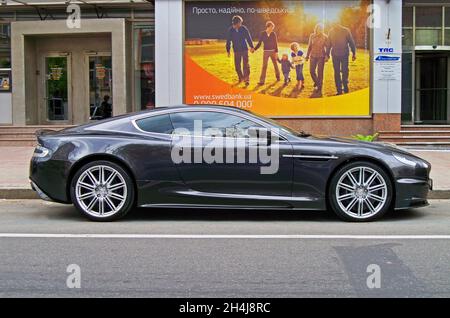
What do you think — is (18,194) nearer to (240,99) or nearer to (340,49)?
(240,99)

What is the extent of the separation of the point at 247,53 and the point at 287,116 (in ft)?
6.32

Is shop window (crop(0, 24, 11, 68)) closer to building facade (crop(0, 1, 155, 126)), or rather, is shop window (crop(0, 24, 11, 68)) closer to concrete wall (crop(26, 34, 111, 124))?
building facade (crop(0, 1, 155, 126))

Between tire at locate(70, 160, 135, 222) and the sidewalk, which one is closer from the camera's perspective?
tire at locate(70, 160, 135, 222)

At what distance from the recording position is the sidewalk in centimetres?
912

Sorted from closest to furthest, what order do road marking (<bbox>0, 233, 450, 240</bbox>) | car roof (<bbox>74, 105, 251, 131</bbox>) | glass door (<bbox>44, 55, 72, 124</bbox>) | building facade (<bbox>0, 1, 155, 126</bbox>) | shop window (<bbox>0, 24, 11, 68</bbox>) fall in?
road marking (<bbox>0, 233, 450, 240</bbox>) < car roof (<bbox>74, 105, 251, 131</bbox>) < building facade (<bbox>0, 1, 155, 126</bbox>) < shop window (<bbox>0, 24, 11, 68</bbox>) < glass door (<bbox>44, 55, 72, 124</bbox>)

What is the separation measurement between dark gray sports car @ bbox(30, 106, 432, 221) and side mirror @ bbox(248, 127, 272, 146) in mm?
12

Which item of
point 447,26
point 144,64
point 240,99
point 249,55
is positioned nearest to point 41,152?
point 240,99

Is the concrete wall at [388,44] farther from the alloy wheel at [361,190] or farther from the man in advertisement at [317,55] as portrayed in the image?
the alloy wheel at [361,190]

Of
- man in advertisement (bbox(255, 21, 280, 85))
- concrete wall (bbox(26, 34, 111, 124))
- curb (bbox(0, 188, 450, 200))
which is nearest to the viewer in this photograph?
curb (bbox(0, 188, 450, 200))

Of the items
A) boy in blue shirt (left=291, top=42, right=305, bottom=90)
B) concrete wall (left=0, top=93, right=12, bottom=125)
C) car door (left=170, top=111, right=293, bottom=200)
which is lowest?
car door (left=170, top=111, right=293, bottom=200)

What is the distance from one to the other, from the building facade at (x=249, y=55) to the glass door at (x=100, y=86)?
271mm

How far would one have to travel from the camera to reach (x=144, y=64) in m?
16.5

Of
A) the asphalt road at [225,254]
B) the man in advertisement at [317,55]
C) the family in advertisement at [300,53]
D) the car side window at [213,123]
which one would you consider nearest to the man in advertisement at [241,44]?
the family in advertisement at [300,53]

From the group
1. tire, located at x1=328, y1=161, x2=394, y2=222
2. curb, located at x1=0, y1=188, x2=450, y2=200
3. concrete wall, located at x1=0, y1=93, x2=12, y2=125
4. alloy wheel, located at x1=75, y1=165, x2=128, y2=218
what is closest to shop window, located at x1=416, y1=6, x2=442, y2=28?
tire, located at x1=328, y1=161, x2=394, y2=222
